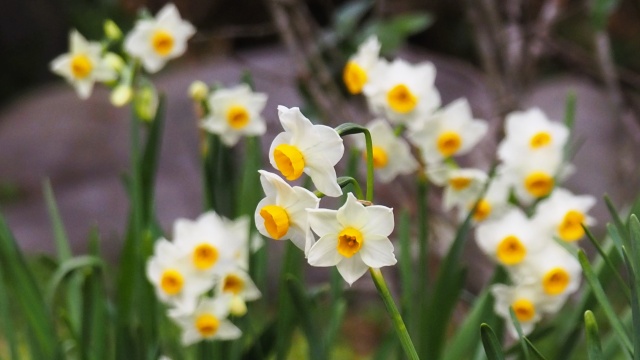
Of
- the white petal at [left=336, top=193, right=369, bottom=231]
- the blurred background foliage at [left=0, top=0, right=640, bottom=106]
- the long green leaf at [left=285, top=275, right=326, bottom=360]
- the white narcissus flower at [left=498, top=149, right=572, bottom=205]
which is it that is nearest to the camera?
the white petal at [left=336, top=193, right=369, bottom=231]

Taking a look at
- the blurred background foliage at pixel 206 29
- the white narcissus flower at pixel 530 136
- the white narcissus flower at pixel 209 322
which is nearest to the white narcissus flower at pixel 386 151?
the white narcissus flower at pixel 530 136

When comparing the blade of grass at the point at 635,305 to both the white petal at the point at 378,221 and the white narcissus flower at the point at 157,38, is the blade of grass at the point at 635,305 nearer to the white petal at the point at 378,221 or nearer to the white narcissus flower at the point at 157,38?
the white petal at the point at 378,221

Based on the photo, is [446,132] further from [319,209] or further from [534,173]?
[319,209]

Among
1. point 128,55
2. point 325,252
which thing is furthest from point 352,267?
point 128,55

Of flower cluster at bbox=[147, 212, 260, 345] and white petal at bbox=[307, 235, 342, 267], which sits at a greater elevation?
white petal at bbox=[307, 235, 342, 267]

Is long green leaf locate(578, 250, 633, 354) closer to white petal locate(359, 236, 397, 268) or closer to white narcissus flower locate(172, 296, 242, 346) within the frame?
white petal locate(359, 236, 397, 268)

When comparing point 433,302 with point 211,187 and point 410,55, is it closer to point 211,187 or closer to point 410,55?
point 211,187

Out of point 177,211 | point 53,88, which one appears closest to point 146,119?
point 177,211

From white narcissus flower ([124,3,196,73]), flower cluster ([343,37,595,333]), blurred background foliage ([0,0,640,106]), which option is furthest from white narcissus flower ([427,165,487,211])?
blurred background foliage ([0,0,640,106])
